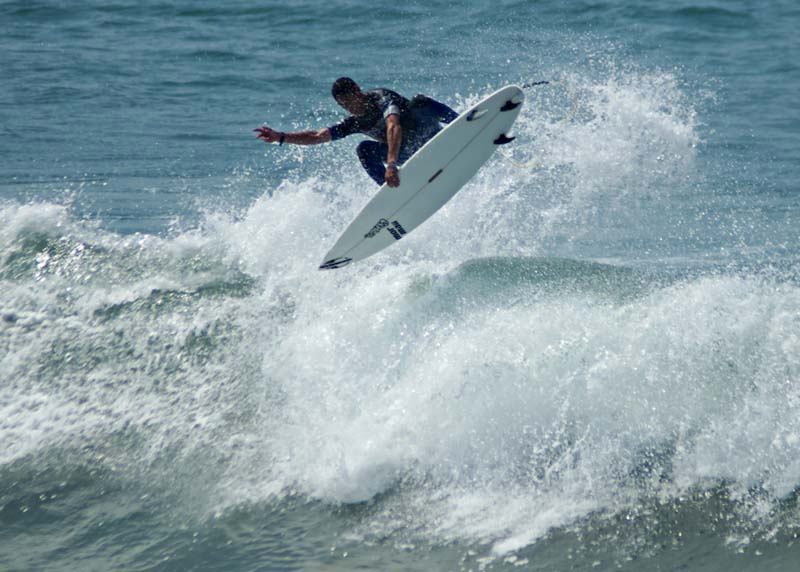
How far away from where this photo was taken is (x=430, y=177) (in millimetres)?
7230

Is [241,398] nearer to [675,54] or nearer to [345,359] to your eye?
[345,359]

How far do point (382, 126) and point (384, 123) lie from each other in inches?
1.2

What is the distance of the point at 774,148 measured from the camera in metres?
12.1

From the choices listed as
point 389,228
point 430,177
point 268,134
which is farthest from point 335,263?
point 268,134

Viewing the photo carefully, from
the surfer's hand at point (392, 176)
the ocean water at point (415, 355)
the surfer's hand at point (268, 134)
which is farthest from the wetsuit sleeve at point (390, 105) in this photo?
the ocean water at point (415, 355)

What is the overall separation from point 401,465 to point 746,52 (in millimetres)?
14886

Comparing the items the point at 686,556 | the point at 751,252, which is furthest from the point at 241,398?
the point at 751,252

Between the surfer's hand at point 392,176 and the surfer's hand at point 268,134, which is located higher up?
the surfer's hand at point 268,134

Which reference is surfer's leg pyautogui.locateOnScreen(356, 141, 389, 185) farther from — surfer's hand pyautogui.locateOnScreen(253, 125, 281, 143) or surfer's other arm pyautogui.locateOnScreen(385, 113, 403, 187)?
surfer's hand pyautogui.locateOnScreen(253, 125, 281, 143)

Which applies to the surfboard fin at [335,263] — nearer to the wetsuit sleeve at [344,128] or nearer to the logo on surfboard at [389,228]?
the logo on surfboard at [389,228]

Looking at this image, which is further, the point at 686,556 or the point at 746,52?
the point at 746,52

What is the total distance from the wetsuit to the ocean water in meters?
1.03

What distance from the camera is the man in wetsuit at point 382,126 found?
669 centimetres

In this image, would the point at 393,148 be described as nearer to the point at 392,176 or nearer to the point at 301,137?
the point at 392,176
